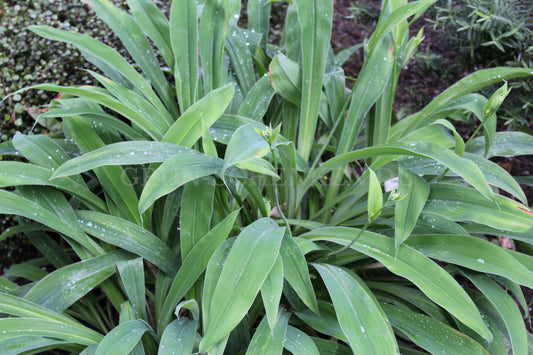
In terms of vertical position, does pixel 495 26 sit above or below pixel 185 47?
below

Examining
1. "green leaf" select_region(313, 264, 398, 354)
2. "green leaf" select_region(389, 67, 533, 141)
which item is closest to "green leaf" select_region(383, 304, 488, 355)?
"green leaf" select_region(313, 264, 398, 354)

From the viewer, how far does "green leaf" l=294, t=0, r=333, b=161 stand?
129 centimetres

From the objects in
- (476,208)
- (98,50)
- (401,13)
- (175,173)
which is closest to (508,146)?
(476,208)

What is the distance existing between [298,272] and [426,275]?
0.93 feet

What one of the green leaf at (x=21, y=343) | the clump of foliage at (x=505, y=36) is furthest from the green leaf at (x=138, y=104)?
A: the clump of foliage at (x=505, y=36)

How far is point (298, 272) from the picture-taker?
1.01 metres

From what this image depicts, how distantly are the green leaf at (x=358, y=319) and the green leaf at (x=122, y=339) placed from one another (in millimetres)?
435

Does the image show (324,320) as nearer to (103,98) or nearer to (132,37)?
(103,98)

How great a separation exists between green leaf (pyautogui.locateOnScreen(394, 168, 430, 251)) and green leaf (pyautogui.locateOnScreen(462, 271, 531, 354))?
229 millimetres

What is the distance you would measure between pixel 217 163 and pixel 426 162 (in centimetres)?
58

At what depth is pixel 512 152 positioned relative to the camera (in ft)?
4.31

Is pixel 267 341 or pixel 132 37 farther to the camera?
pixel 132 37

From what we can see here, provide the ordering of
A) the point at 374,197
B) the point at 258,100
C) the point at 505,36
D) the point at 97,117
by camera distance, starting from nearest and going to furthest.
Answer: the point at 374,197
the point at 97,117
the point at 258,100
the point at 505,36

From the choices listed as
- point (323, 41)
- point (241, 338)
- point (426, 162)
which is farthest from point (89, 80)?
point (426, 162)
